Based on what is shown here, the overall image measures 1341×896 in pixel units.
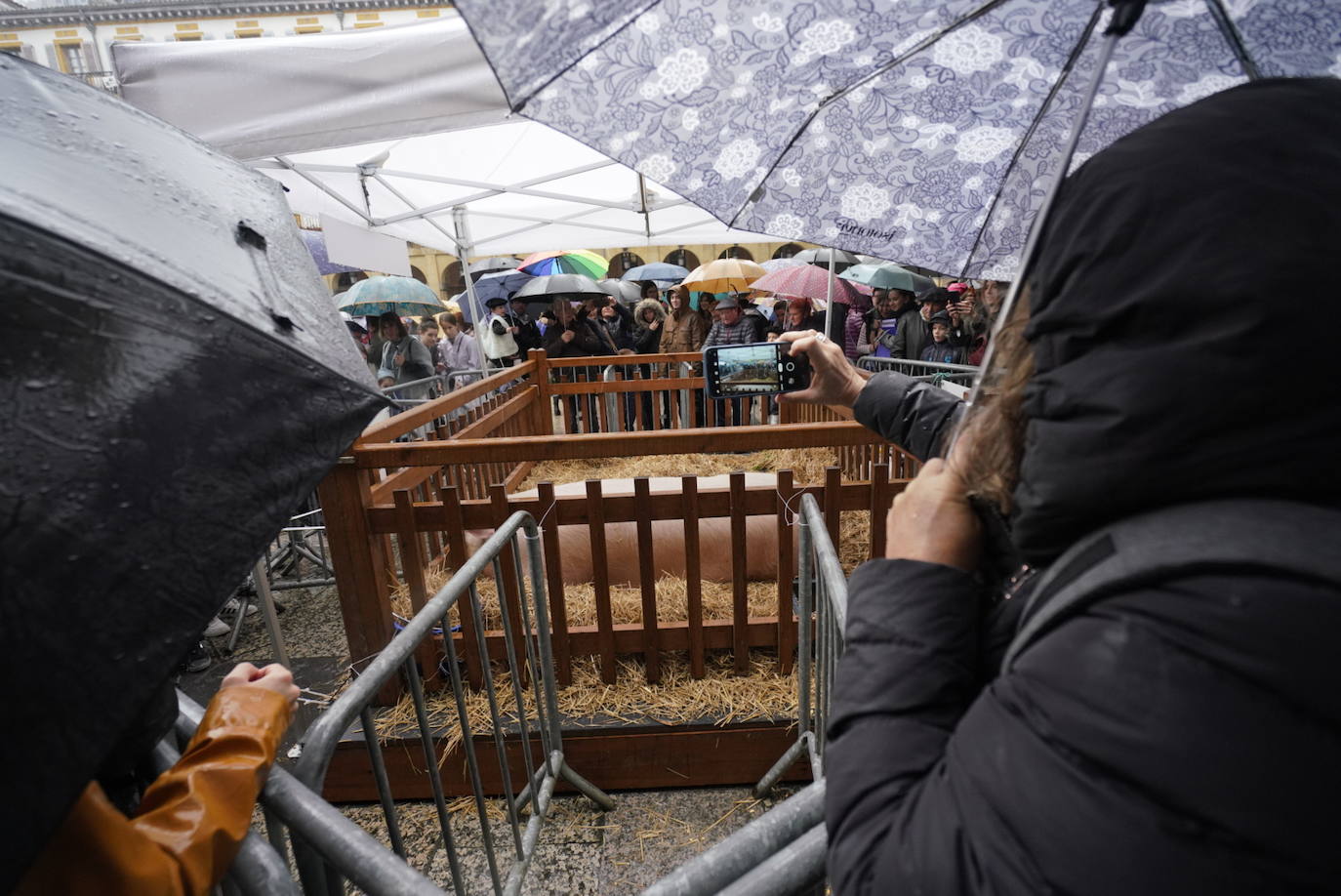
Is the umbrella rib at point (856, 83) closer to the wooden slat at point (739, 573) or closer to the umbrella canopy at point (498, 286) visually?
the wooden slat at point (739, 573)

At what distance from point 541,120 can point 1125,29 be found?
1.23 m

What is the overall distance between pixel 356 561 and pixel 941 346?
702 cm

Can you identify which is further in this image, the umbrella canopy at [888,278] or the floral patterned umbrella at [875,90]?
the umbrella canopy at [888,278]

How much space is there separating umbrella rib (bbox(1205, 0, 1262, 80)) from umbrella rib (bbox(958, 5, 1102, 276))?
205mm

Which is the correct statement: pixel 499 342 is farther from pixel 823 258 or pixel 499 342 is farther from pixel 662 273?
pixel 662 273

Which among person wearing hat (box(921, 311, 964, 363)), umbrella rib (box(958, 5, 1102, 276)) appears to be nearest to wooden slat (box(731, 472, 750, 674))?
umbrella rib (box(958, 5, 1102, 276))

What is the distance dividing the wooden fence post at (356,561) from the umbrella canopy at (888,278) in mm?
7859

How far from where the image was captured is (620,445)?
2717mm

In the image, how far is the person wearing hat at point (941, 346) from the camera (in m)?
7.29

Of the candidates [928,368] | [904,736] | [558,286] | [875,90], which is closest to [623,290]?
[558,286]

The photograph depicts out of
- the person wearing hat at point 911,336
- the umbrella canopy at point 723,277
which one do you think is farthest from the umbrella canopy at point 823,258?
the person wearing hat at point 911,336

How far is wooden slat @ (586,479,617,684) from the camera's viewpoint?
282 centimetres

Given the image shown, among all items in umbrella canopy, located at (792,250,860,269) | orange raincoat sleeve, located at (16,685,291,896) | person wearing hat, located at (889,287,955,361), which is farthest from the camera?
umbrella canopy, located at (792,250,860,269)

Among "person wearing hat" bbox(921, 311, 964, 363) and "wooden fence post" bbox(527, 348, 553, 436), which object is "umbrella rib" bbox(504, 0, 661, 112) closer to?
"wooden fence post" bbox(527, 348, 553, 436)
